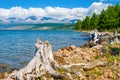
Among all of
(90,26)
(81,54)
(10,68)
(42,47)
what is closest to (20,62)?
(10,68)

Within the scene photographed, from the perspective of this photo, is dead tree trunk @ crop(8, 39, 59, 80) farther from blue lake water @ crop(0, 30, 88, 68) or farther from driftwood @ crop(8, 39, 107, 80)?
blue lake water @ crop(0, 30, 88, 68)

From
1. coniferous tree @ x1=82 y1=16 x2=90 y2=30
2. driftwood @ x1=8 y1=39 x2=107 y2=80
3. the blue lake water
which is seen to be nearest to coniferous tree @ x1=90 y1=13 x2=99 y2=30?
coniferous tree @ x1=82 y1=16 x2=90 y2=30

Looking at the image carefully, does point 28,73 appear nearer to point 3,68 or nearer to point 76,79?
point 76,79

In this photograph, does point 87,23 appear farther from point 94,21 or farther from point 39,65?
point 39,65

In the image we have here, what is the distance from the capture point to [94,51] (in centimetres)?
4053

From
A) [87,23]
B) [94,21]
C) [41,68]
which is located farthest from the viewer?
[87,23]

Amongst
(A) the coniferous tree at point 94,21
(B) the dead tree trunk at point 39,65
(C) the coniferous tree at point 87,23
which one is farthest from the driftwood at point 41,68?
(C) the coniferous tree at point 87,23

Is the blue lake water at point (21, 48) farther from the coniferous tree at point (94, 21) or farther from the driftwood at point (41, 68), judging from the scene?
the coniferous tree at point (94, 21)

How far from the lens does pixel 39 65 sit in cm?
2523

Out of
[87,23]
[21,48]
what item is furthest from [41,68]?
[87,23]

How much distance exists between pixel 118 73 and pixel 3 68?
1746 centimetres

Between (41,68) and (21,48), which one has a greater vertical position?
(41,68)

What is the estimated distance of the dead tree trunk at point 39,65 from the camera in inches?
962

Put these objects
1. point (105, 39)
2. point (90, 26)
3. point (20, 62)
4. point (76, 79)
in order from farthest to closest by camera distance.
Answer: point (90, 26), point (105, 39), point (20, 62), point (76, 79)
